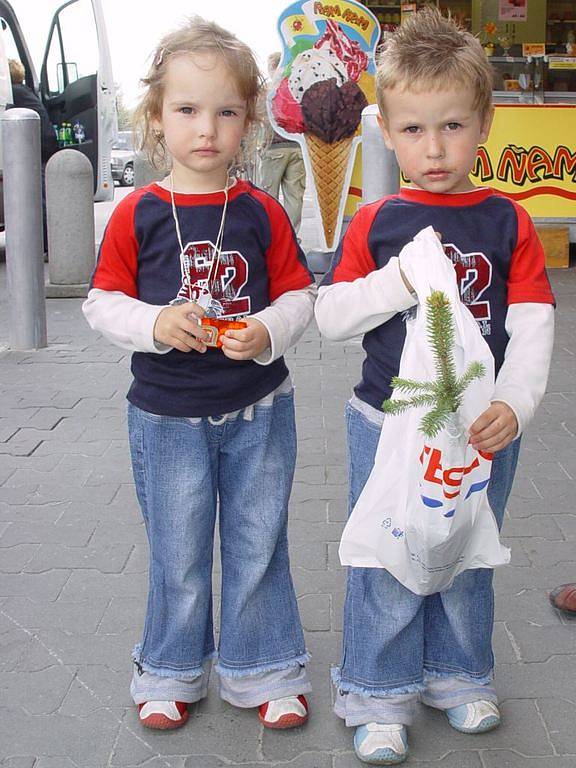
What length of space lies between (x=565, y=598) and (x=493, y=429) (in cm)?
126

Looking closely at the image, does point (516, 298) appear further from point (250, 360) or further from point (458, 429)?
point (250, 360)

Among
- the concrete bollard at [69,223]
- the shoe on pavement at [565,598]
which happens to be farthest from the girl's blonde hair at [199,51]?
the concrete bollard at [69,223]

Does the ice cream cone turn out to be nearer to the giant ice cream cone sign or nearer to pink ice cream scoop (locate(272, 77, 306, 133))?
the giant ice cream cone sign

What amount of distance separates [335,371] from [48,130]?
21.9 ft

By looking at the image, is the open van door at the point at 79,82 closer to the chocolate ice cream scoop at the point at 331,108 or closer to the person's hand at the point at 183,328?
the chocolate ice cream scoop at the point at 331,108

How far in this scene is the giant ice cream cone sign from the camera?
8781 millimetres

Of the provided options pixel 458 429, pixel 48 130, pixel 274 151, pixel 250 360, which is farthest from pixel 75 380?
pixel 48 130

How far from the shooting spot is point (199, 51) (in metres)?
2.39

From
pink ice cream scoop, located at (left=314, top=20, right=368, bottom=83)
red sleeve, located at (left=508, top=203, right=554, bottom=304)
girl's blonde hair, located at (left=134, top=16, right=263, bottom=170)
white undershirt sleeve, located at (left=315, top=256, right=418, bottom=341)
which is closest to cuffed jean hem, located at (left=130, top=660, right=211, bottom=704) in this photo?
white undershirt sleeve, located at (left=315, top=256, right=418, bottom=341)

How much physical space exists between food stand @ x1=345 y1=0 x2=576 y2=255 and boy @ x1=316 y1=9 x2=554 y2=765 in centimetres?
631

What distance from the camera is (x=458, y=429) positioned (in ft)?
6.98

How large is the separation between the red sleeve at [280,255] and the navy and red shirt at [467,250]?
0.55ft

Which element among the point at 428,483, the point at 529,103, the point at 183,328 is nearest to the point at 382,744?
the point at 428,483

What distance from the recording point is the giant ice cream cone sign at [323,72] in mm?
8781
